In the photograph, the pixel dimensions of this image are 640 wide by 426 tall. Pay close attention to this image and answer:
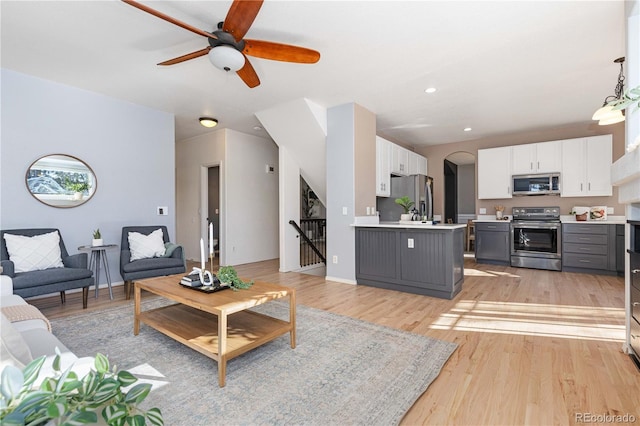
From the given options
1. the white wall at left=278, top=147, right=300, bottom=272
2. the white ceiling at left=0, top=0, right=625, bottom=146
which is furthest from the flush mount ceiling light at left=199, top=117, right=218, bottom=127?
Result: the white wall at left=278, top=147, right=300, bottom=272

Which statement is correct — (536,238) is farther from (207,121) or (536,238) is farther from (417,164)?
(207,121)

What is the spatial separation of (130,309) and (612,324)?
188 inches

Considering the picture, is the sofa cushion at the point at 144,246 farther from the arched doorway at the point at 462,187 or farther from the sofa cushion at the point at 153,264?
the arched doorway at the point at 462,187

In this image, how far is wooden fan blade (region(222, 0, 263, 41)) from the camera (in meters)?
1.87

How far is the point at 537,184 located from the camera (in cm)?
556

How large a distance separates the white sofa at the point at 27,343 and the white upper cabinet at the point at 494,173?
6670 mm

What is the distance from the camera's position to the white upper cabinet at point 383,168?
5.01 metres

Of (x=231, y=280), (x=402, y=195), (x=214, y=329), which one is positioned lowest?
(x=214, y=329)

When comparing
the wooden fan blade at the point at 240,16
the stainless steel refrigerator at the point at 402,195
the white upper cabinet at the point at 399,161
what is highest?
the wooden fan blade at the point at 240,16

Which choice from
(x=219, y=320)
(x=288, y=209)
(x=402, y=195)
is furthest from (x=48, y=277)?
(x=402, y=195)

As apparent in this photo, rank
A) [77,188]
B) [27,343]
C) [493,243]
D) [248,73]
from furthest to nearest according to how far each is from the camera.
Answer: [493,243]
[77,188]
[248,73]
[27,343]

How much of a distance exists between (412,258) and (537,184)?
357cm

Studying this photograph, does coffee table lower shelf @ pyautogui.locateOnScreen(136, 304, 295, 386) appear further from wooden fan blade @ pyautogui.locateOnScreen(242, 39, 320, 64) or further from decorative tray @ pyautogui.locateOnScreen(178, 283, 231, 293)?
wooden fan blade @ pyautogui.locateOnScreen(242, 39, 320, 64)

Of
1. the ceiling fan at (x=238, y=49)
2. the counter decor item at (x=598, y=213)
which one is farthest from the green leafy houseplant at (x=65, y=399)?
the counter decor item at (x=598, y=213)
